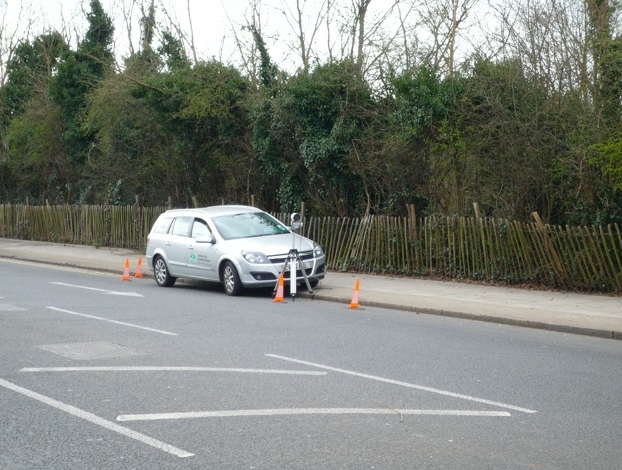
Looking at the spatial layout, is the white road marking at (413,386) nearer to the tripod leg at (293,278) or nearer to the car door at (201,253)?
the tripod leg at (293,278)

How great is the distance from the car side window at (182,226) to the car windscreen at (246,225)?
0.78 m

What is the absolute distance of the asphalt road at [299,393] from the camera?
19.6ft

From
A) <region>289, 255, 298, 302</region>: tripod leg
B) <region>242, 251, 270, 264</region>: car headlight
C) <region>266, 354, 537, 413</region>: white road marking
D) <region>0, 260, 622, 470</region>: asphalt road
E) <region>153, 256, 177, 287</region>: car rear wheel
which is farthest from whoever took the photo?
<region>153, 256, 177, 287</region>: car rear wheel

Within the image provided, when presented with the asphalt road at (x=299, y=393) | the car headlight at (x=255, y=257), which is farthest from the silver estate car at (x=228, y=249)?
the asphalt road at (x=299, y=393)

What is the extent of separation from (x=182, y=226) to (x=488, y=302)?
7.11 metres

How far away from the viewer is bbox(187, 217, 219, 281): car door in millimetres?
17156

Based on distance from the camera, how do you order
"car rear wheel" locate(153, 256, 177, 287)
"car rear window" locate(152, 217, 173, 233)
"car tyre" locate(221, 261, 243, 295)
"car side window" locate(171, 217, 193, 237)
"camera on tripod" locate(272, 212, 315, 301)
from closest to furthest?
1. "camera on tripod" locate(272, 212, 315, 301)
2. "car tyre" locate(221, 261, 243, 295)
3. "car side window" locate(171, 217, 193, 237)
4. "car rear wheel" locate(153, 256, 177, 287)
5. "car rear window" locate(152, 217, 173, 233)

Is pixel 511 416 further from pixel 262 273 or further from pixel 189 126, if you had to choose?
pixel 189 126

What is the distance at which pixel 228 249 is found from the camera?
54.9 feet

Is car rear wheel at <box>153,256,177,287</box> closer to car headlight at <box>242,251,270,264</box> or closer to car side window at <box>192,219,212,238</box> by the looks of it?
car side window at <box>192,219,212,238</box>

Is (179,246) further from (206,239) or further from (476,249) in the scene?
(476,249)

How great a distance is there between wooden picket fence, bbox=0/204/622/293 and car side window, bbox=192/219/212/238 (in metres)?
4.16

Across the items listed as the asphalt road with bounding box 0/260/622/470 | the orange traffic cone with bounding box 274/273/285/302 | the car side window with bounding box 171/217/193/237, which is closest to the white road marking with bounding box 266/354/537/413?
the asphalt road with bounding box 0/260/622/470

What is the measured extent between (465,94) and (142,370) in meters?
11.2
